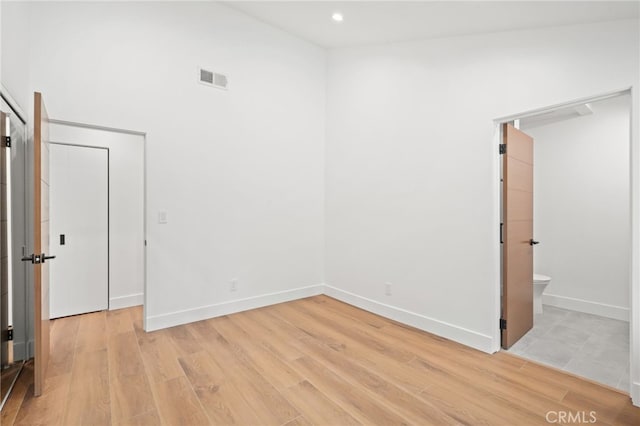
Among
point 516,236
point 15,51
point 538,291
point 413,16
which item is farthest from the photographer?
point 538,291

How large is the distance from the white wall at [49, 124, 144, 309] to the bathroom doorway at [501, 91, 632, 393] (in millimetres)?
4571

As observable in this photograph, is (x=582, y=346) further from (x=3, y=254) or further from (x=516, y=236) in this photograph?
(x=3, y=254)

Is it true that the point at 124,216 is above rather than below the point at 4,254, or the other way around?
above

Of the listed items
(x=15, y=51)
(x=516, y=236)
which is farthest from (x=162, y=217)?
(x=516, y=236)

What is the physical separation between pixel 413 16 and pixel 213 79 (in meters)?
2.22

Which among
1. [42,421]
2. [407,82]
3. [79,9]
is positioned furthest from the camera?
[407,82]

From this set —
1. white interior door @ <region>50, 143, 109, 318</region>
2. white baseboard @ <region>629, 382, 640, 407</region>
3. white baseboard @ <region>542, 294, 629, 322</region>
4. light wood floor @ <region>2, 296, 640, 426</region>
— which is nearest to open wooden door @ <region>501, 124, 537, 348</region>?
light wood floor @ <region>2, 296, 640, 426</region>

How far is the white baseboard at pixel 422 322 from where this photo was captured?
2910 millimetres

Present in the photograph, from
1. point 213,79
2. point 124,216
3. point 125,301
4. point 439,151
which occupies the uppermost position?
point 213,79

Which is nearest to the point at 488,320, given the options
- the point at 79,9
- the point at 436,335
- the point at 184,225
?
the point at 436,335

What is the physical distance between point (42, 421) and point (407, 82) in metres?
4.17

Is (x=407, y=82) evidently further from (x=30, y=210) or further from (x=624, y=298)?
(x=30, y=210)

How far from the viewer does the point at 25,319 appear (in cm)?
258

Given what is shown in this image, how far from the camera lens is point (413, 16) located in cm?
300
